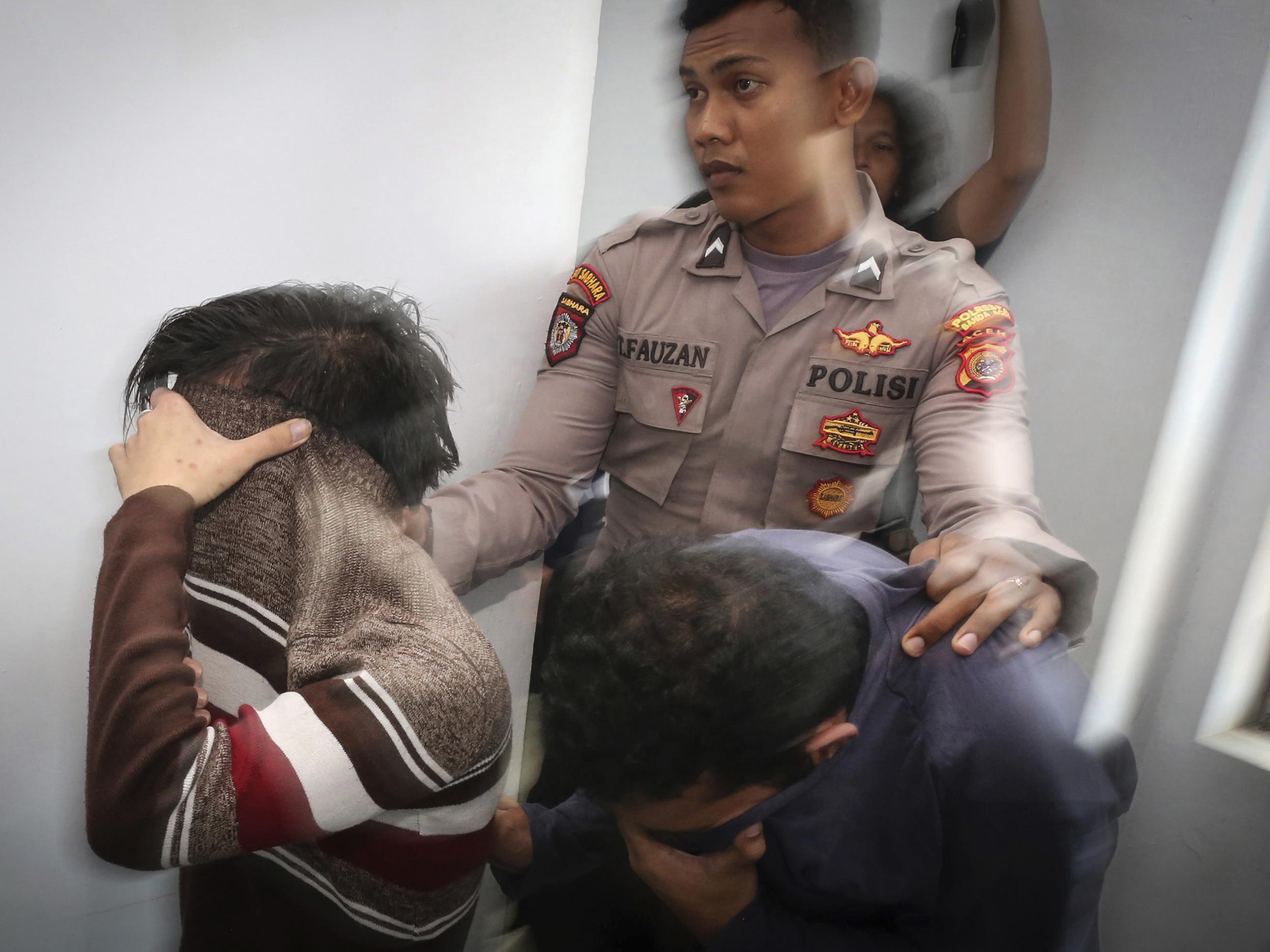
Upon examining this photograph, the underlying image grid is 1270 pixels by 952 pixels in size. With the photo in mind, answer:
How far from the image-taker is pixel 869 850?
0.69 meters

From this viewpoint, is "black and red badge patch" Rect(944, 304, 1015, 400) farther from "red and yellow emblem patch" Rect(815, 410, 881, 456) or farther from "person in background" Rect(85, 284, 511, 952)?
"person in background" Rect(85, 284, 511, 952)

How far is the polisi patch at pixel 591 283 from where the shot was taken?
82cm

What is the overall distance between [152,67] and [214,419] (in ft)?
1.03

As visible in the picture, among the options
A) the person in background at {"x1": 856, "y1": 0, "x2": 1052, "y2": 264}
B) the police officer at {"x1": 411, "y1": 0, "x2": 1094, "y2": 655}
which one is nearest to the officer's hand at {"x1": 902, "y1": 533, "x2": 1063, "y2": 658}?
the police officer at {"x1": 411, "y1": 0, "x2": 1094, "y2": 655}

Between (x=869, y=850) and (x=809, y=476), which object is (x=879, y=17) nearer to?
(x=809, y=476)

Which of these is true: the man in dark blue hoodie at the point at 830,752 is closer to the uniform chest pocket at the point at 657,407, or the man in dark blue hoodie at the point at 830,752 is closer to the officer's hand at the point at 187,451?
the uniform chest pocket at the point at 657,407

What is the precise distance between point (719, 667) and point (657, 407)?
0.24 m

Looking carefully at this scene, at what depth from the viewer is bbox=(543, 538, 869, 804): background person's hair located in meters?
0.67

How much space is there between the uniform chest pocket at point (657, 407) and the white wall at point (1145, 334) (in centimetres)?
25

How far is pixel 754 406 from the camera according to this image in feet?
Answer: 2.41

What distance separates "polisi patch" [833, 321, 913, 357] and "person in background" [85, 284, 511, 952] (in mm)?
391

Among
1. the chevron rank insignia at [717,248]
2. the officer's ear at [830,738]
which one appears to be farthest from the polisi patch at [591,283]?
the officer's ear at [830,738]

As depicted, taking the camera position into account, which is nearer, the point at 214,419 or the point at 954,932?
the point at 954,932

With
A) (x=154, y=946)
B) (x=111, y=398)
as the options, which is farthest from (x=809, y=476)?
(x=154, y=946)
